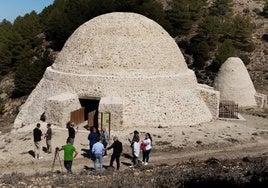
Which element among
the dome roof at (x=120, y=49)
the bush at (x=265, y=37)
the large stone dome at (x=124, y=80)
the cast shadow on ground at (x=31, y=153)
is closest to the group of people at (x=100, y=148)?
the cast shadow on ground at (x=31, y=153)

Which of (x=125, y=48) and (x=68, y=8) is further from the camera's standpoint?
(x=68, y=8)

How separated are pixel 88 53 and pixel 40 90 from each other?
14.2 feet

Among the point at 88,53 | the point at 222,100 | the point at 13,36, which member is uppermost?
the point at 13,36

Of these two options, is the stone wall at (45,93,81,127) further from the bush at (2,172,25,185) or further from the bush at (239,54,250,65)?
the bush at (239,54,250,65)

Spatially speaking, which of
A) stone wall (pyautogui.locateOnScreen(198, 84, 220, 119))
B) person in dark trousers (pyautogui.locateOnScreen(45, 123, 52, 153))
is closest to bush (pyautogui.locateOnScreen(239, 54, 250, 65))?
stone wall (pyautogui.locateOnScreen(198, 84, 220, 119))

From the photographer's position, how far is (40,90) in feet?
92.5

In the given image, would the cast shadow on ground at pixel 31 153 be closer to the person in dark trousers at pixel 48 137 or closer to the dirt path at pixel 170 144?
the dirt path at pixel 170 144

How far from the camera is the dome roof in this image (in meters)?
26.0

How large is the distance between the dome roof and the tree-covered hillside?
20.4 metres

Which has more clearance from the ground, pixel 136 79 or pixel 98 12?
pixel 98 12

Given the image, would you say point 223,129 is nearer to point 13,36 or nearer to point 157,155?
point 157,155

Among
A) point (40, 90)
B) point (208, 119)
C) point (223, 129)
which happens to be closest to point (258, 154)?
point (223, 129)

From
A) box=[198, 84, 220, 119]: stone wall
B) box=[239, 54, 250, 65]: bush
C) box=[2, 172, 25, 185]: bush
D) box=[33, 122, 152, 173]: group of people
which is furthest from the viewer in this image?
box=[239, 54, 250, 65]: bush

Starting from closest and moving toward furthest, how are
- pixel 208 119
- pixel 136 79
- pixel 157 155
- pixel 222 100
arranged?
pixel 157 155
pixel 136 79
pixel 208 119
pixel 222 100
